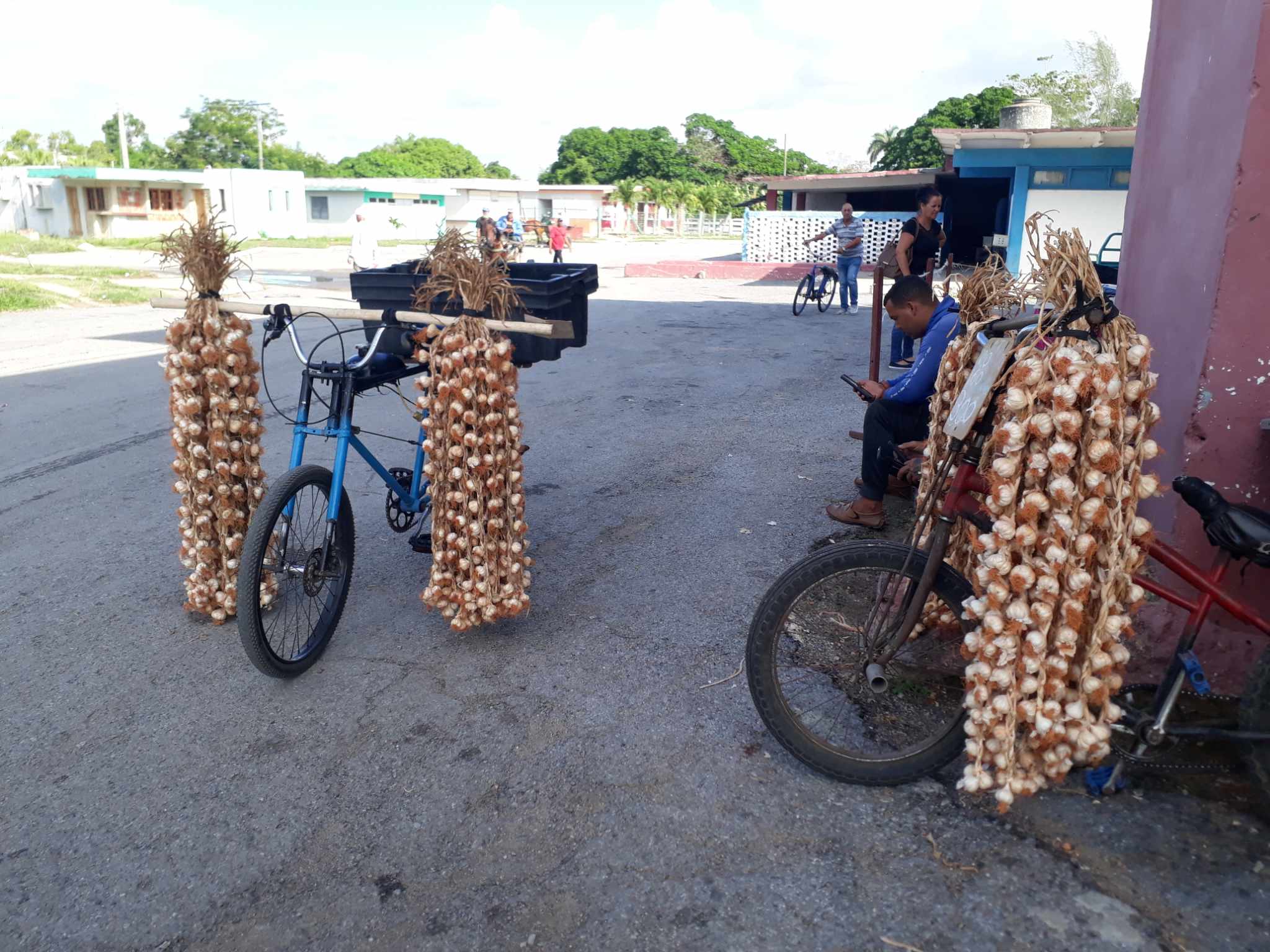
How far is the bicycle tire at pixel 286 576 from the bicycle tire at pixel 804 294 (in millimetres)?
13534

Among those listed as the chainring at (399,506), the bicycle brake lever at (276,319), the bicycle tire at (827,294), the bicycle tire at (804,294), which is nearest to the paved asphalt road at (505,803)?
the chainring at (399,506)

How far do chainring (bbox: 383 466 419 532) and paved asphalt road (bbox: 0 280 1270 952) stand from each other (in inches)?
11.2

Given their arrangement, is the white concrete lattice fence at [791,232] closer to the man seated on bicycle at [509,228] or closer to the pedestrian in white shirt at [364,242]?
the man seated on bicycle at [509,228]

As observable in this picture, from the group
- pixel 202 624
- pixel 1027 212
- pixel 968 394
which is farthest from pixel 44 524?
pixel 1027 212

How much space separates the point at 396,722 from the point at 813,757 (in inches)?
59.1

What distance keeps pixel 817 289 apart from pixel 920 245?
24.4ft

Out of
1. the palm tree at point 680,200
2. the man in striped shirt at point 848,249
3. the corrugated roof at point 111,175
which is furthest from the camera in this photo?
the palm tree at point 680,200

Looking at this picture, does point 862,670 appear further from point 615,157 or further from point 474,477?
point 615,157

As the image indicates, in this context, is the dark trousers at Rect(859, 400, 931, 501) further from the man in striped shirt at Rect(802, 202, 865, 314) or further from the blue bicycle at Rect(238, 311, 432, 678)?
the man in striped shirt at Rect(802, 202, 865, 314)

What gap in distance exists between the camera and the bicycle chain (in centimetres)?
297

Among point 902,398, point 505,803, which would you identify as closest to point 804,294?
point 902,398

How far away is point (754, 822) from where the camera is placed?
2945mm

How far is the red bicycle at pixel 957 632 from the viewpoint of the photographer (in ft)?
9.48

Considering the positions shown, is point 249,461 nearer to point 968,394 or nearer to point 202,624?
point 202,624
